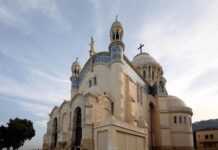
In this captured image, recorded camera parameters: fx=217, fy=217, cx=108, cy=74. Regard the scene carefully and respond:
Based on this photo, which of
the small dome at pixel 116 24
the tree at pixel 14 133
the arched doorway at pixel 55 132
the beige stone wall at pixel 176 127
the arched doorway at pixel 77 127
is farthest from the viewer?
the tree at pixel 14 133

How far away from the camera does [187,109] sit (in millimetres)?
37406

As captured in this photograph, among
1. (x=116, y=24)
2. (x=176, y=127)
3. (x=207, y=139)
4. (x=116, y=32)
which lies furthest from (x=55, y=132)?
(x=207, y=139)

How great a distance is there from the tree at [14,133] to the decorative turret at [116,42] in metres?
21.5

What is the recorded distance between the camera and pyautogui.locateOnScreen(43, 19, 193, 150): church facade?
75.1 ft

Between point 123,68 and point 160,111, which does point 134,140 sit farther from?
point 160,111

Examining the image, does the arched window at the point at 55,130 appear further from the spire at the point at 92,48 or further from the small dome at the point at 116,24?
the small dome at the point at 116,24

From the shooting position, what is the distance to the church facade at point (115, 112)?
22.9 metres

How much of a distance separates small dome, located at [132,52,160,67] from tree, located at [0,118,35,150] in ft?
82.0

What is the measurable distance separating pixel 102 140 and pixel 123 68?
10.3 m

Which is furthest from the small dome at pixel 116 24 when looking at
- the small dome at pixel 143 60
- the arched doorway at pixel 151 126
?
the small dome at pixel 143 60

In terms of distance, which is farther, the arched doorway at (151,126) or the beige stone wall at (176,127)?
the beige stone wall at (176,127)

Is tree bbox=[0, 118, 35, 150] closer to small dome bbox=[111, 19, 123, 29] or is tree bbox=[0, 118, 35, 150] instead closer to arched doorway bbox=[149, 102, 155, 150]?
arched doorway bbox=[149, 102, 155, 150]

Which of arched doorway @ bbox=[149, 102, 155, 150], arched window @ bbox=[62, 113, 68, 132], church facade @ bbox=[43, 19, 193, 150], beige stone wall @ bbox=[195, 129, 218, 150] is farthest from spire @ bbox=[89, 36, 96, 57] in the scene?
beige stone wall @ bbox=[195, 129, 218, 150]

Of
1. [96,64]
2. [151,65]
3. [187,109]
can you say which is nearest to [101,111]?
[96,64]
